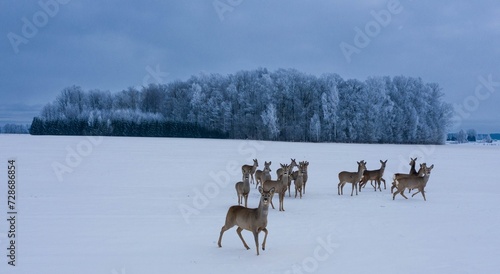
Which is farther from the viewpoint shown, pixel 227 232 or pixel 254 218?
pixel 227 232

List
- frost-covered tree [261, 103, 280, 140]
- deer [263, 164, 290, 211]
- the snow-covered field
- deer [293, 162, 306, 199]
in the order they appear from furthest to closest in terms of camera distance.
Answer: frost-covered tree [261, 103, 280, 140], deer [293, 162, 306, 199], deer [263, 164, 290, 211], the snow-covered field

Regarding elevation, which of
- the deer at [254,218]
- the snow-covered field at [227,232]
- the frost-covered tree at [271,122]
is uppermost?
the frost-covered tree at [271,122]

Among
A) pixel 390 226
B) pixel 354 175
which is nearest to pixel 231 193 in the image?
pixel 354 175

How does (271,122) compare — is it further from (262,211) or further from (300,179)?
(262,211)

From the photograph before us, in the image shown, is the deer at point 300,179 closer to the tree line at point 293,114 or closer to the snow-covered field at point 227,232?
the snow-covered field at point 227,232

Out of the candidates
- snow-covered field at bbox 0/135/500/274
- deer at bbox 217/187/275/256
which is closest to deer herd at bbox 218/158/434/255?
deer at bbox 217/187/275/256

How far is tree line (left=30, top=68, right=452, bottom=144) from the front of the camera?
77.4 meters

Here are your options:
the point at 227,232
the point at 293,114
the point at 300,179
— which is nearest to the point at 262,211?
the point at 227,232

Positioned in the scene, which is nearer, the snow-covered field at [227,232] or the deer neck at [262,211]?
the snow-covered field at [227,232]

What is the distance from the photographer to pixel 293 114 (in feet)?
271

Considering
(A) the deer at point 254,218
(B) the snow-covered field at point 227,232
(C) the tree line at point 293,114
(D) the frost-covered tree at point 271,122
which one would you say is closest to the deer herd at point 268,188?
(A) the deer at point 254,218

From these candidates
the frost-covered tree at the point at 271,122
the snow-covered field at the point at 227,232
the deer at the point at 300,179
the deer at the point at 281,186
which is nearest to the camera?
the snow-covered field at the point at 227,232

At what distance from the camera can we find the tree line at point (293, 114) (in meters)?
77.4

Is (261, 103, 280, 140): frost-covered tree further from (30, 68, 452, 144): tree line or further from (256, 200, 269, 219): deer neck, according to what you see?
(256, 200, 269, 219): deer neck
